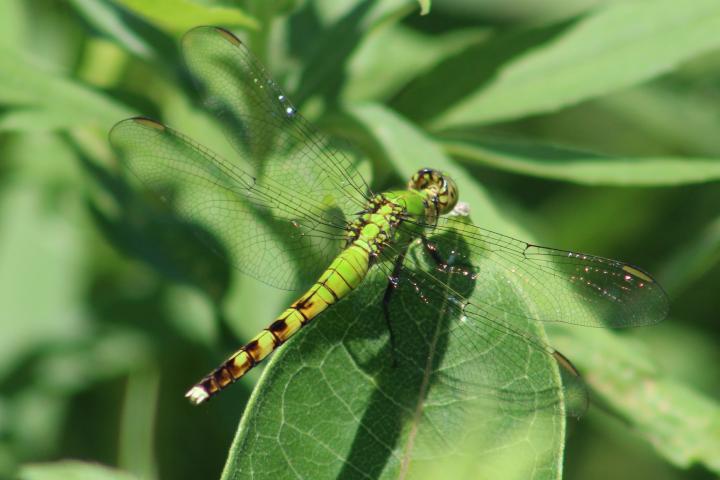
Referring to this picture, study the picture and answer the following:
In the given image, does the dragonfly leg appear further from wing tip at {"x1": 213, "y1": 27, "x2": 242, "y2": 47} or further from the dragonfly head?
wing tip at {"x1": 213, "y1": 27, "x2": 242, "y2": 47}

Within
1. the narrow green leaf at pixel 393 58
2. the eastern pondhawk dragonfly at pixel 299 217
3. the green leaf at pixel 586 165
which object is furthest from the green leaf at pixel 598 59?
the eastern pondhawk dragonfly at pixel 299 217

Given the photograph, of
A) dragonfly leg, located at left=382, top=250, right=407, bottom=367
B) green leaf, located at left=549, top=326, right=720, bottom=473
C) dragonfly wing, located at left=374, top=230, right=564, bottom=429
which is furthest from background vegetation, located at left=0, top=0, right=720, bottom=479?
dragonfly leg, located at left=382, top=250, right=407, bottom=367

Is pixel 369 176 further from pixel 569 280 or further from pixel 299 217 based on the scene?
pixel 569 280

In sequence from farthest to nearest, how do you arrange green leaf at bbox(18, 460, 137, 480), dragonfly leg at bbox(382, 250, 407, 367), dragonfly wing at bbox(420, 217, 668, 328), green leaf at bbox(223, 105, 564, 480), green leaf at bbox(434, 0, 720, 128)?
green leaf at bbox(434, 0, 720, 128), dragonfly wing at bbox(420, 217, 668, 328), green leaf at bbox(18, 460, 137, 480), dragonfly leg at bbox(382, 250, 407, 367), green leaf at bbox(223, 105, 564, 480)

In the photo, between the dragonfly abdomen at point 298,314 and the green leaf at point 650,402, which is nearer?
the dragonfly abdomen at point 298,314

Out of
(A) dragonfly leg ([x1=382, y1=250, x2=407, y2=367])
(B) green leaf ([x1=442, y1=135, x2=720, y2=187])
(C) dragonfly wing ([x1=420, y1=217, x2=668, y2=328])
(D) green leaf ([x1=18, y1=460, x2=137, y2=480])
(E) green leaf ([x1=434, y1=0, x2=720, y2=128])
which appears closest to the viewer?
(A) dragonfly leg ([x1=382, y1=250, x2=407, y2=367])

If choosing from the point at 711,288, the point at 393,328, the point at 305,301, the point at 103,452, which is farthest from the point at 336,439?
the point at 711,288

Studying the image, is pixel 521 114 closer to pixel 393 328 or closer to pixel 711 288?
pixel 393 328

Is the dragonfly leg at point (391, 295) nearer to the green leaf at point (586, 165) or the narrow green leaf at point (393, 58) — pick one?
the green leaf at point (586, 165)
